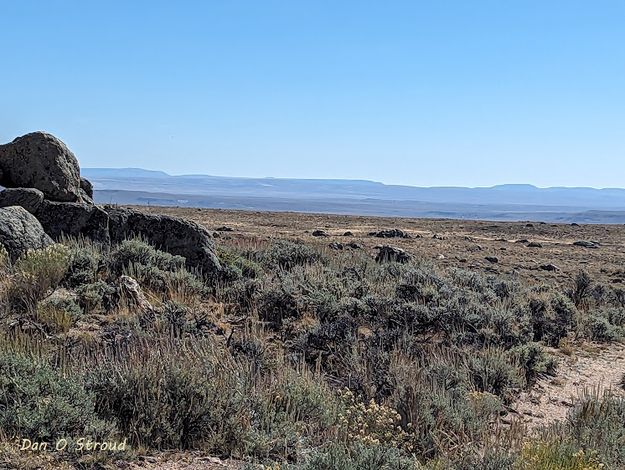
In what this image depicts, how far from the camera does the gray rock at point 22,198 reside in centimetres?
1039

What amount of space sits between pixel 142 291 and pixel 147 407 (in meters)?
4.52

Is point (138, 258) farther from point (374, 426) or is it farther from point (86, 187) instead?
point (374, 426)

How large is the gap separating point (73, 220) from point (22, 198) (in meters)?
0.90

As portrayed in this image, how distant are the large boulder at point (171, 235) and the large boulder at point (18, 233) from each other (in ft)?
5.68

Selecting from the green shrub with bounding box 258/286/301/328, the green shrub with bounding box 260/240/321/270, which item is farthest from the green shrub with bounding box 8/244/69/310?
the green shrub with bounding box 260/240/321/270

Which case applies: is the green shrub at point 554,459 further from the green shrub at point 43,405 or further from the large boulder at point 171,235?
the large boulder at point 171,235

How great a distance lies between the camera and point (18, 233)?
898cm

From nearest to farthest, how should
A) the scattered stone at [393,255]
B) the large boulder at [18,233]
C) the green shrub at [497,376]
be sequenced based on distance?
the green shrub at [497,376]
the large boulder at [18,233]
the scattered stone at [393,255]

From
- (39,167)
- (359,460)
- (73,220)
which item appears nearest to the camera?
(359,460)

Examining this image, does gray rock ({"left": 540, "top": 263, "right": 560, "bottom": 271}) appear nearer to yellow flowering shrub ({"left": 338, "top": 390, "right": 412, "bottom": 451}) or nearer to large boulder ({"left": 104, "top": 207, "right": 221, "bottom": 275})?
large boulder ({"left": 104, "top": 207, "right": 221, "bottom": 275})

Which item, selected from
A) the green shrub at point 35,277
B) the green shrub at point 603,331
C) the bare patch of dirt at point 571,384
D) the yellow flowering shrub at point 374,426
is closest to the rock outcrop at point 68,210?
the green shrub at point 35,277

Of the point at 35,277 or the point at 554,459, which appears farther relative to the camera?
the point at 35,277

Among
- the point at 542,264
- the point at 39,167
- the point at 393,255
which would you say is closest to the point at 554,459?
the point at 39,167

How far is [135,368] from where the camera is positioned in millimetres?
4625
